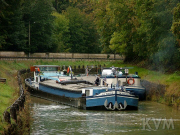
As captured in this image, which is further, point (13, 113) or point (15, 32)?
point (15, 32)

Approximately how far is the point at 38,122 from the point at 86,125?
10.9 ft

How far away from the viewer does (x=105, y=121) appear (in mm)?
28531

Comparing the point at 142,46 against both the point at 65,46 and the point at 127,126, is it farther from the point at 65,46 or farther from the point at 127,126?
the point at 65,46

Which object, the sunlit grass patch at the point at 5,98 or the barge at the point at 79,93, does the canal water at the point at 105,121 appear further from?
the sunlit grass patch at the point at 5,98

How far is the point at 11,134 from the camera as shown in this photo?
59.5ft

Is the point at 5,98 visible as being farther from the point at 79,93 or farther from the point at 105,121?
the point at 79,93

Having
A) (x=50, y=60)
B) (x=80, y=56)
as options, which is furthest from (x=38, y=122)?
(x=80, y=56)

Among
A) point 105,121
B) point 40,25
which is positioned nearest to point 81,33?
point 40,25

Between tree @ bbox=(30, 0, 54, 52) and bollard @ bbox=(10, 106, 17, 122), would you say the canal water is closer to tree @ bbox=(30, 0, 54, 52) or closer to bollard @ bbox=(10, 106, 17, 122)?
bollard @ bbox=(10, 106, 17, 122)

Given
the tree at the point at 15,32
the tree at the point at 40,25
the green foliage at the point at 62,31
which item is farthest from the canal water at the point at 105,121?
the green foliage at the point at 62,31

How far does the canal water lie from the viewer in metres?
25.0

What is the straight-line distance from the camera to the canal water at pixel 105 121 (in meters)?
25.0

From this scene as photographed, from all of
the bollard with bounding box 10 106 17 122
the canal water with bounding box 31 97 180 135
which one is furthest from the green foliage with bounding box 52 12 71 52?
the bollard with bounding box 10 106 17 122

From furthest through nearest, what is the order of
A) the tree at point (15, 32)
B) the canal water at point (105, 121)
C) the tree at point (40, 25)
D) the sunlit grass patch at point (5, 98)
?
the tree at point (40, 25) < the tree at point (15, 32) < the canal water at point (105, 121) < the sunlit grass patch at point (5, 98)
